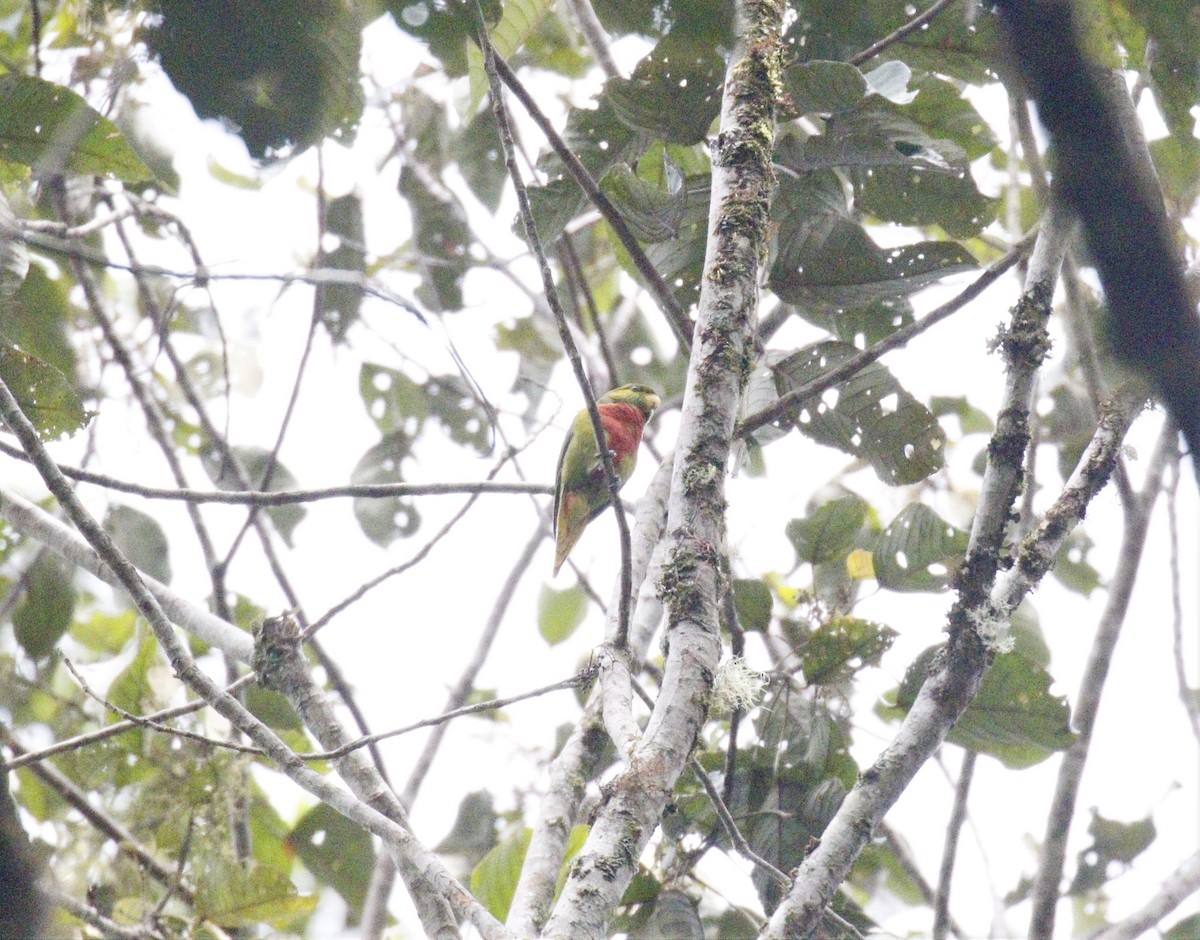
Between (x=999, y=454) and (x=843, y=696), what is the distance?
1.23 metres

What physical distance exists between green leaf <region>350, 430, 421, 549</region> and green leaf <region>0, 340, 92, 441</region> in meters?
2.20

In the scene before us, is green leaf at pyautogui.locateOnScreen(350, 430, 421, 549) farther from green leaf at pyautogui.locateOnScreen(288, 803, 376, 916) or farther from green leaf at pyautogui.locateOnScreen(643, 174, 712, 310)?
green leaf at pyautogui.locateOnScreen(643, 174, 712, 310)

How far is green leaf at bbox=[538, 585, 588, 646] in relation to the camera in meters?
5.60

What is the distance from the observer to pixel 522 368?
5797 millimetres

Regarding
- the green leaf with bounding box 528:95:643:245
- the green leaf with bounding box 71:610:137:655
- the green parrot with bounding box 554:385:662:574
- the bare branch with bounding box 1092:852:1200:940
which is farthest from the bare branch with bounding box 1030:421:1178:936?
the green leaf with bounding box 71:610:137:655

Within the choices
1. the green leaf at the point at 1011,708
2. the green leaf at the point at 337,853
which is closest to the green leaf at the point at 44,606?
the green leaf at the point at 337,853

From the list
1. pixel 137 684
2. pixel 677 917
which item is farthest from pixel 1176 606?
pixel 137 684

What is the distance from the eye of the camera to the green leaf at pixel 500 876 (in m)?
3.30

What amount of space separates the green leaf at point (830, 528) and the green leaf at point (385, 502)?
7.18 feet

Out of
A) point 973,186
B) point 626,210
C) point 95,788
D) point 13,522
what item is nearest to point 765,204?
point 626,210

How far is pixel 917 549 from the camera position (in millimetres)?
3127

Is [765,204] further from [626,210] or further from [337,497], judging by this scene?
[337,497]

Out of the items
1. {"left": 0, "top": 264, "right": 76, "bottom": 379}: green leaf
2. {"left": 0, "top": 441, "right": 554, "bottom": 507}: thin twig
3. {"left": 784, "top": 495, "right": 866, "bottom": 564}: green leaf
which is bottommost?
{"left": 0, "top": 441, "right": 554, "bottom": 507}: thin twig

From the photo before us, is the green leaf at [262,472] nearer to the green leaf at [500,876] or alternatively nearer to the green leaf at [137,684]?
the green leaf at [137,684]
